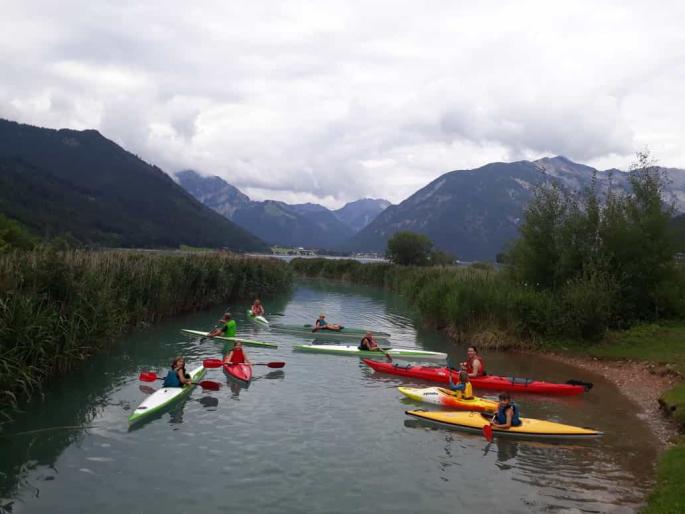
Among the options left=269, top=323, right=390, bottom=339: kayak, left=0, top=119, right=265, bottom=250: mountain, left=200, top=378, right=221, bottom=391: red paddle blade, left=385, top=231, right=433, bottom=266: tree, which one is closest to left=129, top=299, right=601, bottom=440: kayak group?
left=200, top=378, right=221, bottom=391: red paddle blade

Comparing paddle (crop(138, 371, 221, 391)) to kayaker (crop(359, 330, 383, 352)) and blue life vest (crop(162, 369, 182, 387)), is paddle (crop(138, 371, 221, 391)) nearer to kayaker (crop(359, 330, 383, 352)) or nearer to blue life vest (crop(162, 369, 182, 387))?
blue life vest (crop(162, 369, 182, 387))

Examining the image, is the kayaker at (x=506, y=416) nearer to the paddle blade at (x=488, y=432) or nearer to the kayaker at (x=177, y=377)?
the paddle blade at (x=488, y=432)

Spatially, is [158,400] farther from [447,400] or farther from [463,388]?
[463,388]

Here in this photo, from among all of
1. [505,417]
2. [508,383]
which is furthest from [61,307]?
[508,383]

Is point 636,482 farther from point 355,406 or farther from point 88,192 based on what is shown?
point 88,192

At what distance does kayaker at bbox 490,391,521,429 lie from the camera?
13.3 m

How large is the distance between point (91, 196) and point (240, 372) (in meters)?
157

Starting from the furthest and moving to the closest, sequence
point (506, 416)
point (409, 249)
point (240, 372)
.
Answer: point (409, 249)
point (240, 372)
point (506, 416)

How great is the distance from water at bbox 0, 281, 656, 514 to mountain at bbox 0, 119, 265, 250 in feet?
291

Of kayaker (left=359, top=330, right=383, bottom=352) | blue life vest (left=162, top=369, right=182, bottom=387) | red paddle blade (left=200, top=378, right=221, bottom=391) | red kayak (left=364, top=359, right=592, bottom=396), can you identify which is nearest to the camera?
blue life vest (left=162, top=369, right=182, bottom=387)

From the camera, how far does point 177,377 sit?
15.5m

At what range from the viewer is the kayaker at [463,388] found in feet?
52.2

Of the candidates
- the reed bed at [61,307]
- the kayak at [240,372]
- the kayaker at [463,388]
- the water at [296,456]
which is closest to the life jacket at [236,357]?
the kayak at [240,372]

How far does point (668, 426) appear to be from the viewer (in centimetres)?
1392
